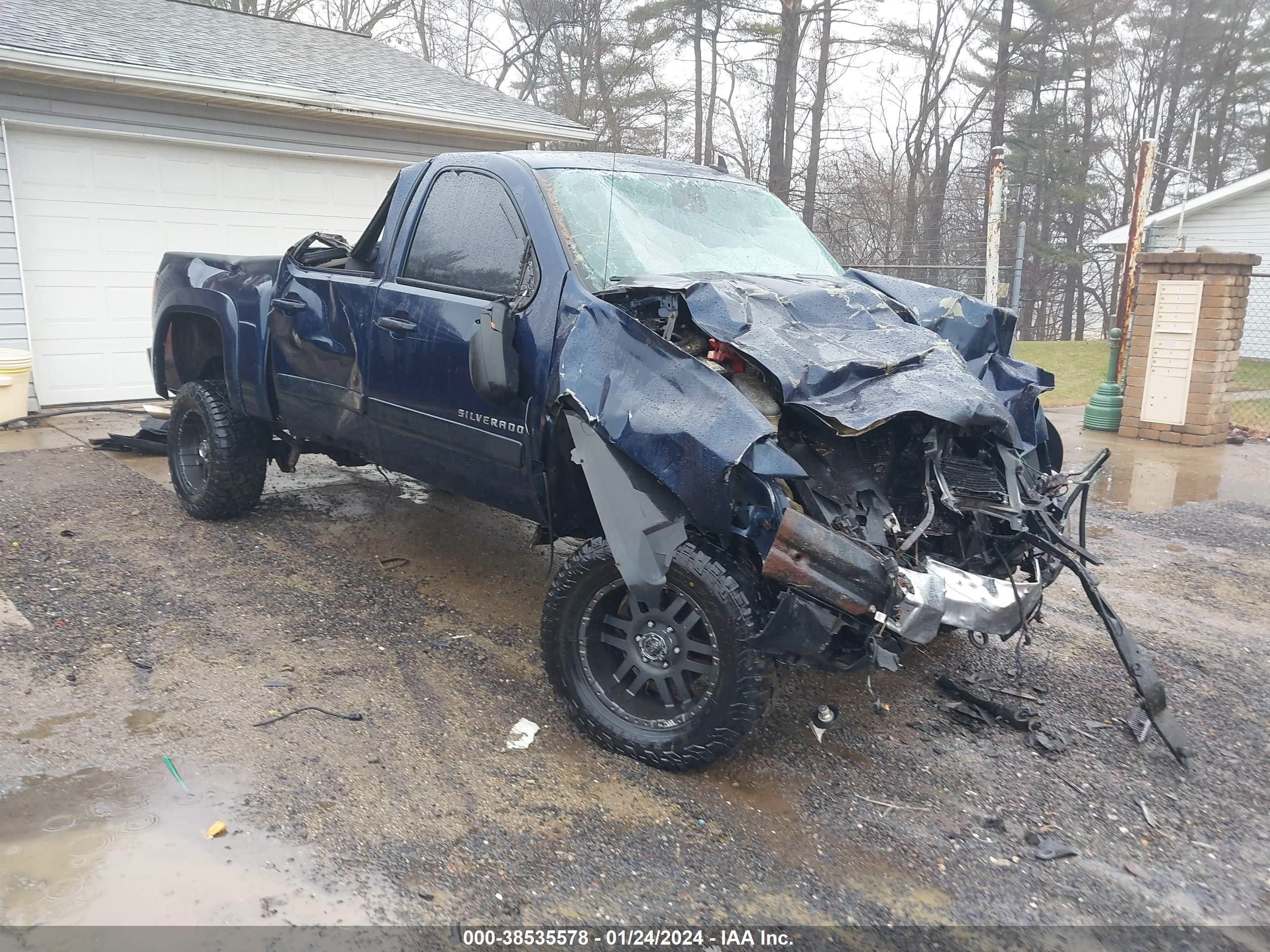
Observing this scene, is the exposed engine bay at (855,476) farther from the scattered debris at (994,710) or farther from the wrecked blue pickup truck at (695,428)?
the scattered debris at (994,710)

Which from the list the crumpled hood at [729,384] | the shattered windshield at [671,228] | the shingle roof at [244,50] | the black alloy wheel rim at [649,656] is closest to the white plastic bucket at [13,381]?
the shingle roof at [244,50]

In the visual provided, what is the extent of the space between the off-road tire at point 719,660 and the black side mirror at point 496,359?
0.69 metres

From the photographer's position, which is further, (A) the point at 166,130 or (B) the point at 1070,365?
(B) the point at 1070,365

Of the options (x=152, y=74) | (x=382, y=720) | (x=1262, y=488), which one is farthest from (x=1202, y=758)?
(x=152, y=74)

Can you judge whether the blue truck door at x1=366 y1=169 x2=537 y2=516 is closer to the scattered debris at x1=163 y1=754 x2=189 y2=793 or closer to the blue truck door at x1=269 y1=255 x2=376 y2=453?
the blue truck door at x1=269 y1=255 x2=376 y2=453

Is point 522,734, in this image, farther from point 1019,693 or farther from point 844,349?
point 1019,693

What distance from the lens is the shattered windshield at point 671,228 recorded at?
13.1 ft

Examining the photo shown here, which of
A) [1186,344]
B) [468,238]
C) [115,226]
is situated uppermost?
[115,226]

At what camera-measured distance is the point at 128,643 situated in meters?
4.29

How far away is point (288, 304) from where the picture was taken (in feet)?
17.0

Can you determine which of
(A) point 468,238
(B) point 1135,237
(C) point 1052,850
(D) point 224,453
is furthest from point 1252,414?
(D) point 224,453

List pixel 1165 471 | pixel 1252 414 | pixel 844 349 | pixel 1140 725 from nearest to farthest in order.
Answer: pixel 844 349, pixel 1140 725, pixel 1165 471, pixel 1252 414

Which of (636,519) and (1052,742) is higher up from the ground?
(636,519)

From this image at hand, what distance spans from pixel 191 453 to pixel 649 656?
14.0 ft
